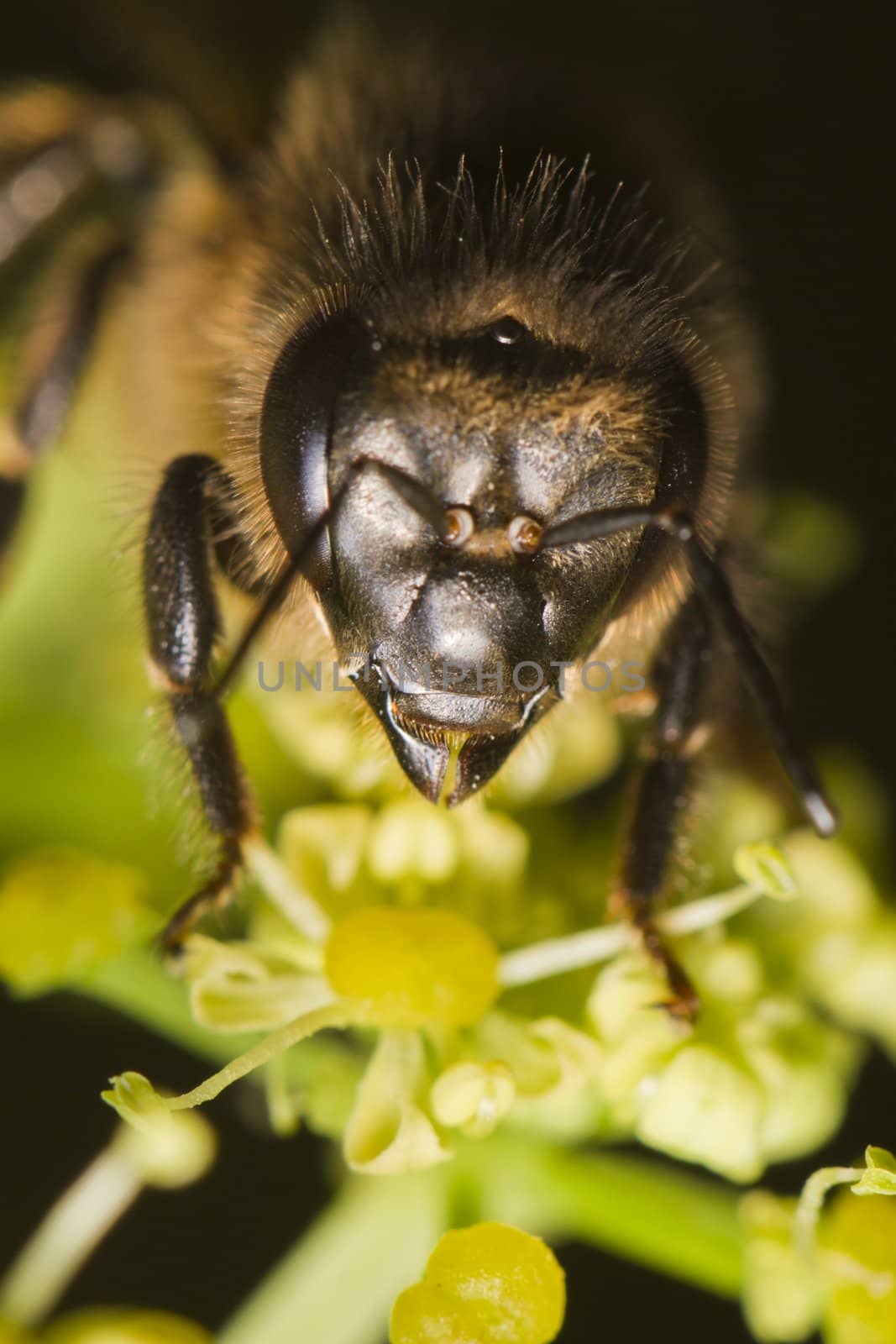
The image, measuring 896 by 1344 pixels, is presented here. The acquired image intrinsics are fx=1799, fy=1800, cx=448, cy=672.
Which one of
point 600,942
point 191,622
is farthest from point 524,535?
point 600,942

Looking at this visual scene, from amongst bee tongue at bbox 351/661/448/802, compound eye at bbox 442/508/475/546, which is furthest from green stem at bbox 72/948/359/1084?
compound eye at bbox 442/508/475/546

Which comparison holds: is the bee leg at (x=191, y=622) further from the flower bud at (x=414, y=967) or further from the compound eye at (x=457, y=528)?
the compound eye at (x=457, y=528)

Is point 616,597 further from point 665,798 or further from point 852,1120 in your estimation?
point 852,1120

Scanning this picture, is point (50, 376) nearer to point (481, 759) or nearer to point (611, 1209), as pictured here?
point (481, 759)

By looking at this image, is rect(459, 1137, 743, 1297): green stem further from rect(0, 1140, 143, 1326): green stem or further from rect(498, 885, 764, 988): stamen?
rect(0, 1140, 143, 1326): green stem

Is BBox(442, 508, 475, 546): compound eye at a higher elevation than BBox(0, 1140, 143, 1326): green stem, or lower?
higher
